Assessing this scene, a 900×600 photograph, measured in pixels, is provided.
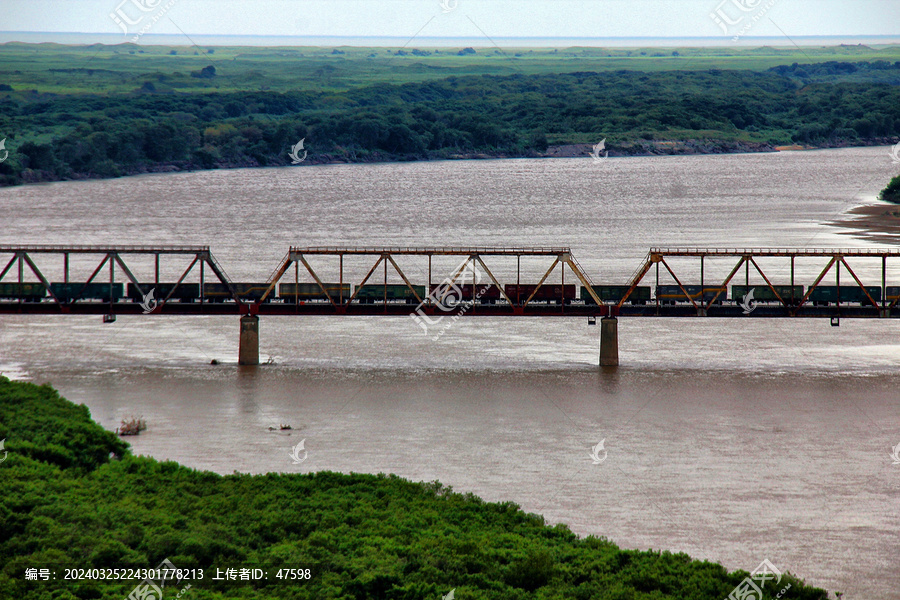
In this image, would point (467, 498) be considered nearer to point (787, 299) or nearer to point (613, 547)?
point (613, 547)

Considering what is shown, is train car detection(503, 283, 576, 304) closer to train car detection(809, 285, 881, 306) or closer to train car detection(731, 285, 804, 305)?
train car detection(731, 285, 804, 305)
